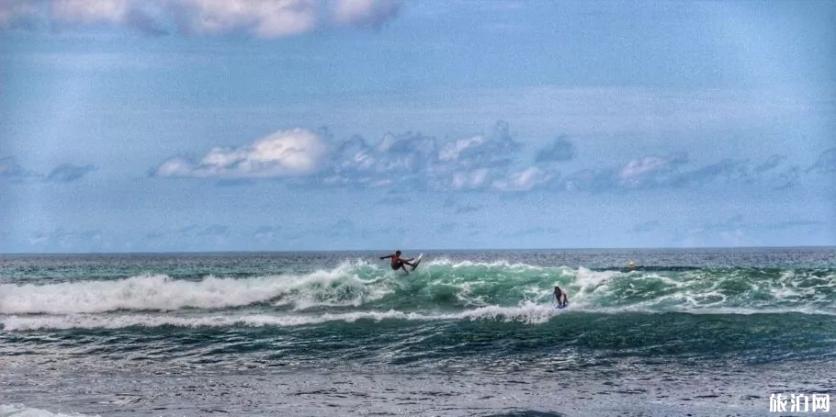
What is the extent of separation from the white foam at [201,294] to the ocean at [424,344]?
0.08 meters

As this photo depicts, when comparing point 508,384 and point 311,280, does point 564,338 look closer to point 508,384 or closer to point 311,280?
point 508,384

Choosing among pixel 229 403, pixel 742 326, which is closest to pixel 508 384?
pixel 229 403

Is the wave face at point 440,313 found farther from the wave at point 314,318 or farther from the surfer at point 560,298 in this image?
the surfer at point 560,298

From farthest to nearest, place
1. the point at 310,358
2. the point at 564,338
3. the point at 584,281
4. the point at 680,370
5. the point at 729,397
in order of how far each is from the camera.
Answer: the point at 584,281 → the point at 564,338 → the point at 310,358 → the point at 680,370 → the point at 729,397

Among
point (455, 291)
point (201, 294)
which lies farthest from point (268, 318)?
→ point (455, 291)

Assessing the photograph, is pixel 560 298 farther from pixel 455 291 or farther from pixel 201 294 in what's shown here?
pixel 201 294

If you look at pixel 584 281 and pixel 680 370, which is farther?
pixel 584 281

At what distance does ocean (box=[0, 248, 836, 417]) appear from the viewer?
16531mm

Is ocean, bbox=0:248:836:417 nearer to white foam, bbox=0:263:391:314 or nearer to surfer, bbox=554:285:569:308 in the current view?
white foam, bbox=0:263:391:314

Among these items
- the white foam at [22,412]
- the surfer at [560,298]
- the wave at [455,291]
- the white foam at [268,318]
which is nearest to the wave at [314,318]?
the white foam at [268,318]

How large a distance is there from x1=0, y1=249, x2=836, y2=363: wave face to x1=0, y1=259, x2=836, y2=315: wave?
0.18ft

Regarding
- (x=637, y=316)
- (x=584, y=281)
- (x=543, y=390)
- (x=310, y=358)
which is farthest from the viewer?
(x=584, y=281)

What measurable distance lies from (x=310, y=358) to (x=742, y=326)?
11.6 metres

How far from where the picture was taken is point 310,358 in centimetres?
2227
